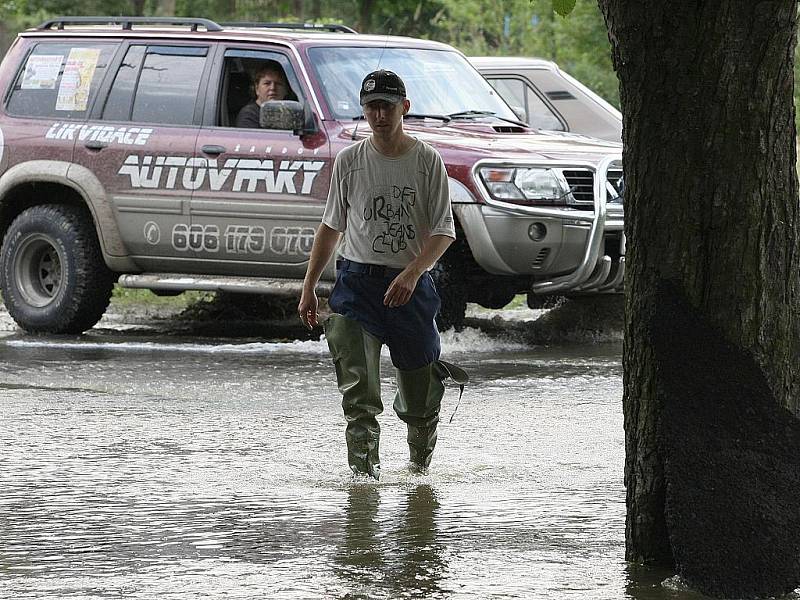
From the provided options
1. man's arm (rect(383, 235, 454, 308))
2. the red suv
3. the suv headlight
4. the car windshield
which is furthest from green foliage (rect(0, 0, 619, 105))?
man's arm (rect(383, 235, 454, 308))

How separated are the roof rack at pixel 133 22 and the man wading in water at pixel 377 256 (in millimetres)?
5383

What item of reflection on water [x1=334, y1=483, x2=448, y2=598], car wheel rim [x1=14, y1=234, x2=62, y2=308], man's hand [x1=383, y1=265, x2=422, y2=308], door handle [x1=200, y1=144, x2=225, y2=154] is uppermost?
door handle [x1=200, y1=144, x2=225, y2=154]

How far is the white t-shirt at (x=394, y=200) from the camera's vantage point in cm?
616

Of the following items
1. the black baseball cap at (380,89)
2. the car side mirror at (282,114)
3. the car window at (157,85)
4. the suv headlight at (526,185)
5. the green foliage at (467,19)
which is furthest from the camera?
the green foliage at (467,19)

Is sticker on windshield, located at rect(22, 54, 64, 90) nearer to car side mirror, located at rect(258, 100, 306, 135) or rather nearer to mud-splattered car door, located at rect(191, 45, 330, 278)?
mud-splattered car door, located at rect(191, 45, 330, 278)

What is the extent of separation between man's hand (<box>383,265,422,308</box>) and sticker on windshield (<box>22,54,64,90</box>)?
6302 mm

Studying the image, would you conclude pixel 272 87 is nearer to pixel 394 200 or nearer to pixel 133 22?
pixel 133 22

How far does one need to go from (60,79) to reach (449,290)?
338cm

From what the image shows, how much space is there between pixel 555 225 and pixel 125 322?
4.13m

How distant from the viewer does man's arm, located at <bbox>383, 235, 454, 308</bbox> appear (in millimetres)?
6055

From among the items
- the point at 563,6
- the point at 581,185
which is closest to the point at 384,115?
the point at 563,6

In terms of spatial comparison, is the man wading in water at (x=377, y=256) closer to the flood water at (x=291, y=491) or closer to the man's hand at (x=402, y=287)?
the man's hand at (x=402, y=287)

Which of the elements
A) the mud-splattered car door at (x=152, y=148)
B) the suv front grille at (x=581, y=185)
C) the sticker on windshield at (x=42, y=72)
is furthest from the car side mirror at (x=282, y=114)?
the sticker on windshield at (x=42, y=72)

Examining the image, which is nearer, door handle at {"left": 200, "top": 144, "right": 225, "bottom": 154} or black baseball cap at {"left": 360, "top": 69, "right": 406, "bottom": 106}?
black baseball cap at {"left": 360, "top": 69, "right": 406, "bottom": 106}
